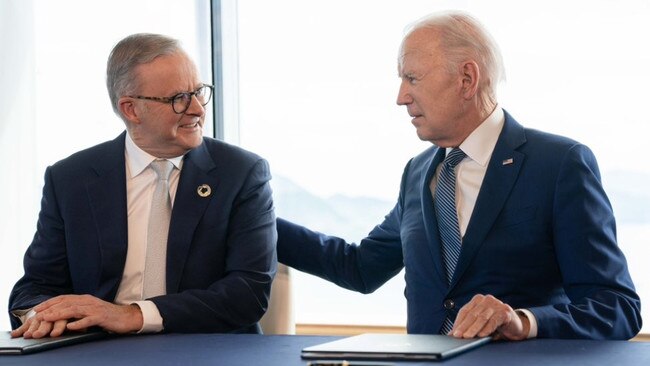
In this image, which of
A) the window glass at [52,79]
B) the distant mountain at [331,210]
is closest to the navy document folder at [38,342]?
the window glass at [52,79]

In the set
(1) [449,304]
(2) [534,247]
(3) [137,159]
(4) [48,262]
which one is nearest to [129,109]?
(3) [137,159]

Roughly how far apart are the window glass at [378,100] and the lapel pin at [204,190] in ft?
4.50

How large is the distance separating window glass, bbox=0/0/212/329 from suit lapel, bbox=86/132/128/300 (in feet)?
4.08

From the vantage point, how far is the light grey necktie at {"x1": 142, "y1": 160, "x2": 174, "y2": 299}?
305cm

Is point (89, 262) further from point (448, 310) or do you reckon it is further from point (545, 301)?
point (545, 301)

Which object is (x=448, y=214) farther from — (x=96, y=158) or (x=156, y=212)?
(x=96, y=158)

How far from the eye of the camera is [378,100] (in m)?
4.30

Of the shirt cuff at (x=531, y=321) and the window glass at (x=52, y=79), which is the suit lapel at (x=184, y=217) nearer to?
the shirt cuff at (x=531, y=321)

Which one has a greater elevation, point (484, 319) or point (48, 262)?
point (484, 319)

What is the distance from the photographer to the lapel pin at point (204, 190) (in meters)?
3.07

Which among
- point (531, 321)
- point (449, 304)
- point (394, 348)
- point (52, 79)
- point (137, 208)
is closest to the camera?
point (394, 348)

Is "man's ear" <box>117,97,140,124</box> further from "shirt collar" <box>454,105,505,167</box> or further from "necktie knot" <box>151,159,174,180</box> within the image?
"shirt collar" <box>454,105,505,167</box>

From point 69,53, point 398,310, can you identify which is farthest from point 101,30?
point 398,310

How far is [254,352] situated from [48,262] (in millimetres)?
1185
